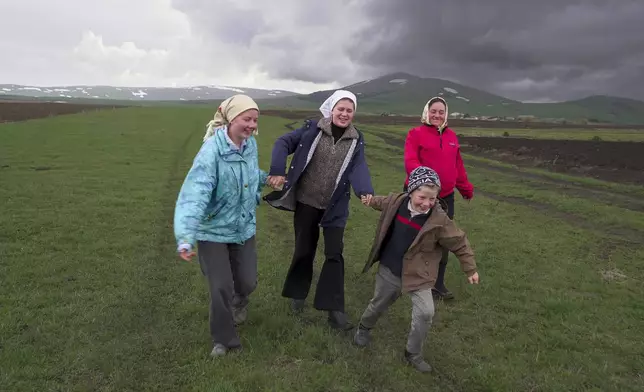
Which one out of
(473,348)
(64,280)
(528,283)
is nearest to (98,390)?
(64,280)

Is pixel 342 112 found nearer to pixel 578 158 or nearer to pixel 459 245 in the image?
pixel 459 245

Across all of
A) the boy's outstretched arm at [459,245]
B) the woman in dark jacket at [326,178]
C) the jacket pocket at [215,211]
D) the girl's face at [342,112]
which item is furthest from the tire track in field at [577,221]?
the jacket pocket at [215,211]

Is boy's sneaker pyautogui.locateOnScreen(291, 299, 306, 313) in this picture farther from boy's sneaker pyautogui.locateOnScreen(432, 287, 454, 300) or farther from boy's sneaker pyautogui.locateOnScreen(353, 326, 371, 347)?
boy's sneaker pyautogui.locateOnScreen(432, 287, 454, 300)

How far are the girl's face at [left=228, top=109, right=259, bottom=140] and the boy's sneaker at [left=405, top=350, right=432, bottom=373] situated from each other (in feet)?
10.4

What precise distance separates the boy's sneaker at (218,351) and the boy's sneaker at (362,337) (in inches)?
64.1

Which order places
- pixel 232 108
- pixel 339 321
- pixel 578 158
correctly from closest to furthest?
pixel 232 108, pixel 339 321, pixel 578 158

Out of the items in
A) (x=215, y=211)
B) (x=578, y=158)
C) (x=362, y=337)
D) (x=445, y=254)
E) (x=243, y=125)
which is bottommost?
(x=362, y=337)

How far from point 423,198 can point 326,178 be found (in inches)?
53.5

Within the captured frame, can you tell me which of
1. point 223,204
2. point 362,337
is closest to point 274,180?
point 223,204

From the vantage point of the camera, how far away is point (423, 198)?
4.84 metres

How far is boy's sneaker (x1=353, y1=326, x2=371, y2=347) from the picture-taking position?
5522mm

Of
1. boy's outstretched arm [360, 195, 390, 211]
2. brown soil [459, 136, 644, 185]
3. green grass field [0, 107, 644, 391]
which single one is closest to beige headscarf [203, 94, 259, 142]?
boy's outstretched arm [360, 195, 390, 211]

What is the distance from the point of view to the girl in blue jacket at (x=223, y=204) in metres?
4.43

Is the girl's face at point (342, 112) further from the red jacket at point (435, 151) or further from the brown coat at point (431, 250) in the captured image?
the red jacket at point (435, 151)
